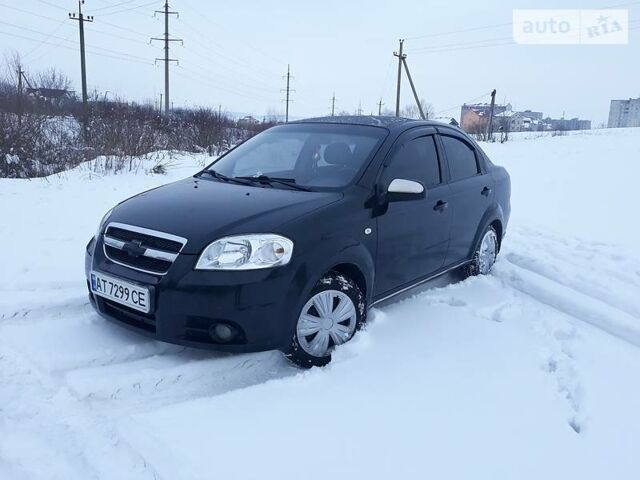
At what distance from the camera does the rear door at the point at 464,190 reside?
4.43m

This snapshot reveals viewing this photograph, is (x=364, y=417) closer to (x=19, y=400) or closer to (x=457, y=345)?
(x=457, y=345)

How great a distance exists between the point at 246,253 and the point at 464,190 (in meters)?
2.45

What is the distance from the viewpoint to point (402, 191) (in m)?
3.46

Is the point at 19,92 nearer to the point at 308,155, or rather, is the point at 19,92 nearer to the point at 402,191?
the point at 308,155

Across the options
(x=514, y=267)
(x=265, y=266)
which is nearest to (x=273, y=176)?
(x=265, y=266)

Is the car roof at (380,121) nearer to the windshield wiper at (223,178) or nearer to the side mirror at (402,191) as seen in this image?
the side mirror at (402,191)

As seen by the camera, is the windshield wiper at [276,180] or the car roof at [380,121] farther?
the car roof at [380,121]

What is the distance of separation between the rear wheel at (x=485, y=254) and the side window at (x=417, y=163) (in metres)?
1.09

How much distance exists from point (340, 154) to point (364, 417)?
1909 millimetres

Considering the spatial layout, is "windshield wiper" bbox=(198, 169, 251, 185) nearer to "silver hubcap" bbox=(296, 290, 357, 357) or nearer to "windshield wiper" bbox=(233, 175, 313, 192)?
"windshield wiper" bbox=(233, 175, 313, 192)

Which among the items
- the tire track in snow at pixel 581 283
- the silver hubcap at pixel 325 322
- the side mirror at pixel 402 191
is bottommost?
the tire track in snow at pixel 581 283

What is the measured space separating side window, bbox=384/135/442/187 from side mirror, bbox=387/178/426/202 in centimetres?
16

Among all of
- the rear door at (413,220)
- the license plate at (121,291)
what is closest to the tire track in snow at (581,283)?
the rear door at (413,220)

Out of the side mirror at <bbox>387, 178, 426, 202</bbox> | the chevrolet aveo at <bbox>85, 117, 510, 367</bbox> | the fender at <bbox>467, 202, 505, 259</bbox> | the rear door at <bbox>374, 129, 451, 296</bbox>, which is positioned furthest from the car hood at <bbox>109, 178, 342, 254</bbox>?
the fender at <bbox>467, 202, 505, 259</bbox>
